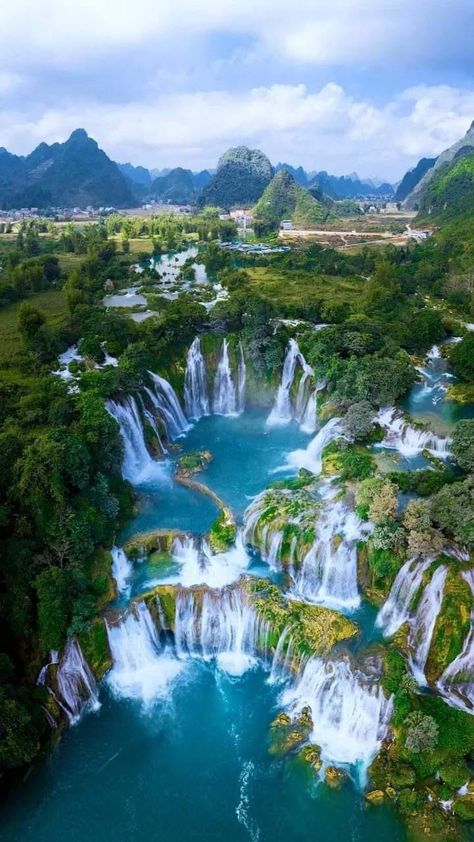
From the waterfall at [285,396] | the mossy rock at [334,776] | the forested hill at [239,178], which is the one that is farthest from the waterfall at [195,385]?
the forested hill at [239,178]

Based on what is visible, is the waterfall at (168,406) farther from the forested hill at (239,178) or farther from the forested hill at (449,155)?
the forested hill at (239,178)

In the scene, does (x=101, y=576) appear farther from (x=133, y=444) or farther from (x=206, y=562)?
(x=133, y=444)

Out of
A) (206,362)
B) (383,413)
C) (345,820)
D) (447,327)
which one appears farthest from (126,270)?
→ (345,820)

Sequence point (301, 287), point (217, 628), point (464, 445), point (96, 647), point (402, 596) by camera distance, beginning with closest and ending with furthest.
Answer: point (96, 647) → point (402, 596) → point (217, 628) → point (464, 445) → point (301, 287)

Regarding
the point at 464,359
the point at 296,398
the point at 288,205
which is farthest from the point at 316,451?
the point at 288,205

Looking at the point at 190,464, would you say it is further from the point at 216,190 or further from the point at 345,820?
the point at 216,190
